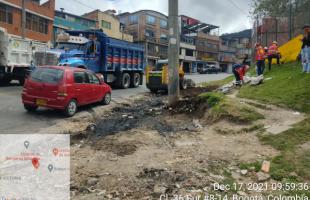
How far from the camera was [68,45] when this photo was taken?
18500mm

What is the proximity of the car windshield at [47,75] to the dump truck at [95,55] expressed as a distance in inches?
218

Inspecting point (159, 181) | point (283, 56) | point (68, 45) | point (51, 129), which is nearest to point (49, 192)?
point (159, 181)

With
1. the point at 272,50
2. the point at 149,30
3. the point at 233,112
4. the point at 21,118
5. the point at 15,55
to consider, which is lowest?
the point at 21,118

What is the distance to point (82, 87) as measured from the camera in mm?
11734

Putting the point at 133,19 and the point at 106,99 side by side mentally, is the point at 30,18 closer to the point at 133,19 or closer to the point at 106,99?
the point at 106,99

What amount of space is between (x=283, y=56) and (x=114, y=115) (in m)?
12.6

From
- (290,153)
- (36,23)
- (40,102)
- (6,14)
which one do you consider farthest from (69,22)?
(290,153)

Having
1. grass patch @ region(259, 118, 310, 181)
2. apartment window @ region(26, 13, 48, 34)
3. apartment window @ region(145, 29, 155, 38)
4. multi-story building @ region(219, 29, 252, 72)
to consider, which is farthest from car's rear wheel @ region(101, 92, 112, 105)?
multi-story building @ region(219, 29, 252, 72)

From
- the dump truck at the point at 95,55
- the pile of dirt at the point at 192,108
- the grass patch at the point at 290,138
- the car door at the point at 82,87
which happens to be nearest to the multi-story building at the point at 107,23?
the dump truck at the point at 95,55

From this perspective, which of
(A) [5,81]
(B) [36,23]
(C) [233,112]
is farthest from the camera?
(B) [36,23]

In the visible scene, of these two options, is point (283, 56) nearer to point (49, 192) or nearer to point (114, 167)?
point (114, 167)

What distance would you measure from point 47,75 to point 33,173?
19.6 ft

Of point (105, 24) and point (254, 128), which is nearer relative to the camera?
point (254, 128)

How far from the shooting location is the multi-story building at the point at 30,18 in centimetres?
3403
